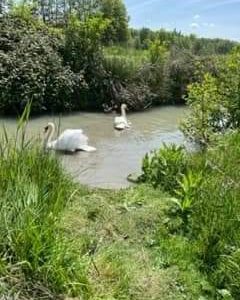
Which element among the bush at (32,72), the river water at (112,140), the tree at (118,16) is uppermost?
the tree at (118,16)

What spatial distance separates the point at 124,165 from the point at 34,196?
16.0 feet

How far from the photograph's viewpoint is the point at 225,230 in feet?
14.1

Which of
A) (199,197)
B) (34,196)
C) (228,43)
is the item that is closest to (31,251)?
→ (34,196)

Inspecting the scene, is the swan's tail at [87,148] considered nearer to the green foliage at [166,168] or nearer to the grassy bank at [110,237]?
the green foliage at [166,168]

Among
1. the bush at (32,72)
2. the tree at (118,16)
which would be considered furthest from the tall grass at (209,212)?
the tree at (118,16)

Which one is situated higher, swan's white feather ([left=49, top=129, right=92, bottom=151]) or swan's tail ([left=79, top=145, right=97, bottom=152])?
swan's white feather ([left=49, top=129, right=92, bottom=151])

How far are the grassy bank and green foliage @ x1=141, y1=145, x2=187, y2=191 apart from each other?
401 millimetres

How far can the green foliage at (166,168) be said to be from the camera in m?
6.24

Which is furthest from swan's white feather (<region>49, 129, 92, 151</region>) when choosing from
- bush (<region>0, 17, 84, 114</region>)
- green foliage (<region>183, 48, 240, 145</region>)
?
bush (<region>0, 17, 84, 114</region>)

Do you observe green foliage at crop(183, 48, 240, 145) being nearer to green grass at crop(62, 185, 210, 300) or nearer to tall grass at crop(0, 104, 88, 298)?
green grass at crop(62, 185, 210, 300)

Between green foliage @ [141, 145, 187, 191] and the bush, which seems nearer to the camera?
green foliage @ [141, 145, 187, 191]

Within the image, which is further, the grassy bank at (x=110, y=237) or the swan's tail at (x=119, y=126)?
the swan's tail at (x=119, y=126)

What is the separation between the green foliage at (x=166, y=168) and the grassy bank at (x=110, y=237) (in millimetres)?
401

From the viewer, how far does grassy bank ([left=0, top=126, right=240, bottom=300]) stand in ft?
10.2
